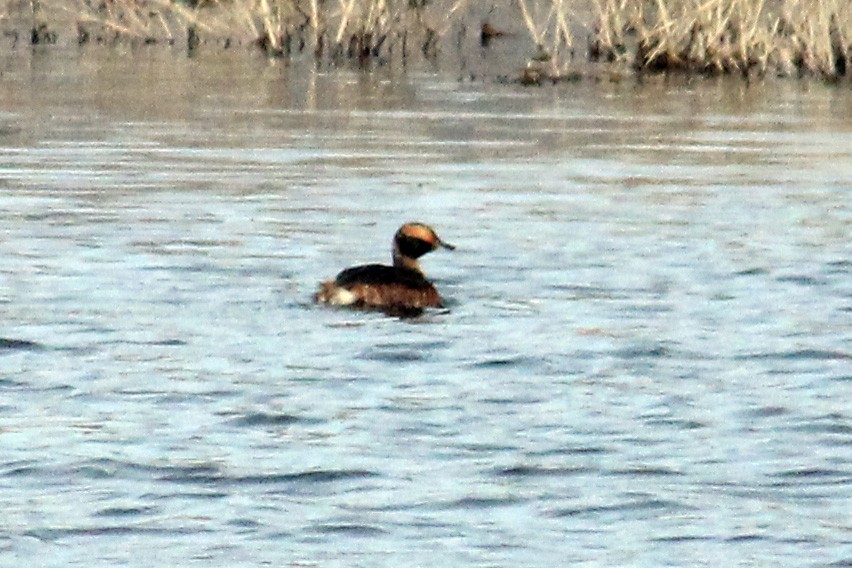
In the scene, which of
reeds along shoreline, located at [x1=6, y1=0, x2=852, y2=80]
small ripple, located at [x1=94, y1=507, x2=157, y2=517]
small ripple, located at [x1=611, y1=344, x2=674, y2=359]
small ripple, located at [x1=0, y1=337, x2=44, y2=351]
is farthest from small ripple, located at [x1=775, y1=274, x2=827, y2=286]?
reeds along shoreline, located at [x1=6, y1=0, x2=852, y2=80]

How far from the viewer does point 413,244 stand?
11.8 metres

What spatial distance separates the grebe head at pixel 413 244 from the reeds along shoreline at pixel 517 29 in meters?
10.4

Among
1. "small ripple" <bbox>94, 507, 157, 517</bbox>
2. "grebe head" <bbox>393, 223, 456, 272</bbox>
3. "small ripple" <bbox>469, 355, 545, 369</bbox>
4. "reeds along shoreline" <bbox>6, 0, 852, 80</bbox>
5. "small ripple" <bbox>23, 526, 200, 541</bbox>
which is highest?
"reeds along shoreline" <bbox>6, 0, 852, 80</bbox>

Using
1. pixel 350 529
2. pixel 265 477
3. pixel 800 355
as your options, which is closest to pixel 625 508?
pixel 350 529

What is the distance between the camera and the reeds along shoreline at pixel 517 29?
23594 millimetres

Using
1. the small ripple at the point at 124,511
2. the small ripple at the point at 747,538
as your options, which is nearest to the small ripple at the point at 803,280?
the small ripple at the point at 747,538

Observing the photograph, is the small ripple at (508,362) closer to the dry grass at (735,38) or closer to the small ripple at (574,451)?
the small ripple at (574,451)

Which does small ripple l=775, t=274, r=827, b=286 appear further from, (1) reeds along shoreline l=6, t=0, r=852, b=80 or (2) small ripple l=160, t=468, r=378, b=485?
(1) reeds along shoreline l=6, t=0, r=852, b=80

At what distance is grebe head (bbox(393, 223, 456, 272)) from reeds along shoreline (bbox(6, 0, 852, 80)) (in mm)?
10445

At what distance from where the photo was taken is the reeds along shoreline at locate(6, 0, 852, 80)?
23.6 meters

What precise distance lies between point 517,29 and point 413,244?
1722 centimetres

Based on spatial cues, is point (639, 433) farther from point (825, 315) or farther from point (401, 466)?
point (825, 315)

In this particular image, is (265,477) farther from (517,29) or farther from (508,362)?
(517,29)

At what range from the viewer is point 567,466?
746 centimetres
